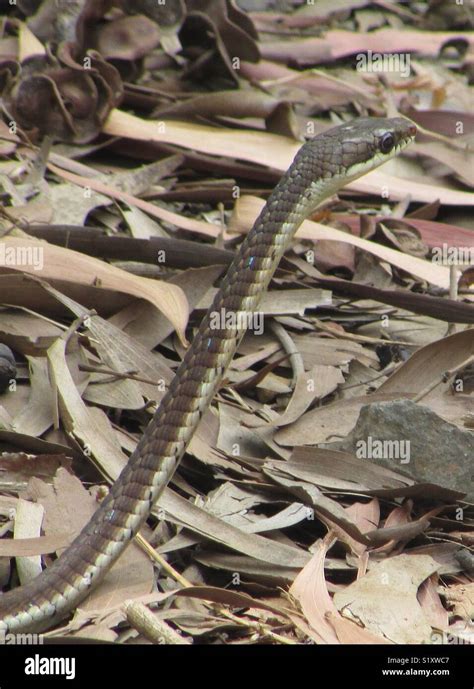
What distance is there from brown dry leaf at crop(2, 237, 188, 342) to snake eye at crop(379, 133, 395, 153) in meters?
1.24

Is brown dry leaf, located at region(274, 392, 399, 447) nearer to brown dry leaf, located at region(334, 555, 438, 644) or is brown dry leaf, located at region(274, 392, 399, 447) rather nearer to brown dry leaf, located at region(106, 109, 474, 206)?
brown dry leaf, located at region(334, 555, 438, 644)

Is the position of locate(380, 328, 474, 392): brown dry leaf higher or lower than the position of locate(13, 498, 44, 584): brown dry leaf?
higher

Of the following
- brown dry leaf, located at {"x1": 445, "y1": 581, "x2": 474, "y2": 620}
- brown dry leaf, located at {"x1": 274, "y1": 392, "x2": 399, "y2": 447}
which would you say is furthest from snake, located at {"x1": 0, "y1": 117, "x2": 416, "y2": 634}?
brown dry leaf, located at {"x1": 445, "y1": 581, "x2": 474, "y2": 620}

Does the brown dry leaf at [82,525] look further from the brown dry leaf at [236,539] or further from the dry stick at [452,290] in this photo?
the dry stick at [452,290]

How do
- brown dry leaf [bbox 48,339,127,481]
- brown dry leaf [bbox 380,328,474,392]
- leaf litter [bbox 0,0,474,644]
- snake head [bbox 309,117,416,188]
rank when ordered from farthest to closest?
snake head [bbox 309,117,416,188]
brown dry leaf [bbox 380,328,474,392]
brown dry leaf [bbox 48,339,127,481]
leaf litter [bbox 0,0,474,644]

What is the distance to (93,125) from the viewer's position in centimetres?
590

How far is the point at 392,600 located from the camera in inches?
142

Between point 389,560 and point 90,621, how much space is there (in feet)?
3.69

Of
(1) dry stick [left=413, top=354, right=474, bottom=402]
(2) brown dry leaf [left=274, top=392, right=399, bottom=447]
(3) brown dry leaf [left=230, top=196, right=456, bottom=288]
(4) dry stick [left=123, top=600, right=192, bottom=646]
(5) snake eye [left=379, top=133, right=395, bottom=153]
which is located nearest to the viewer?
(4) dry stick [left=123, top=600, right=192, bottom=646]

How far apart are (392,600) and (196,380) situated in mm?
1104

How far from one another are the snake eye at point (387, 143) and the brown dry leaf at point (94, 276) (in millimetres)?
1238

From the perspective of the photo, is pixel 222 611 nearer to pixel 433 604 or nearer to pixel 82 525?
pixel 82 525

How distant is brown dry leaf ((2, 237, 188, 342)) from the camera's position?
454 centimetres
